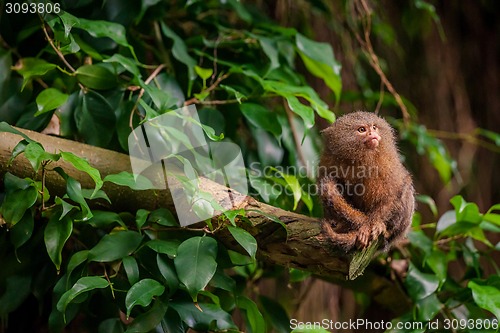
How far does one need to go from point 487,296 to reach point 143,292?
4.85 feet

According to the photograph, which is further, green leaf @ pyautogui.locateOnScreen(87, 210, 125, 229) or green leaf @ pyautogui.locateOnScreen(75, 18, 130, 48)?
green leaf @ pyautogui.locateOnScreen(75, 18, 130, 48)

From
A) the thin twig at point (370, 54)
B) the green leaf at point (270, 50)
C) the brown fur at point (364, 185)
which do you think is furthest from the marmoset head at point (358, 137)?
the thin twig at point (370, 54)

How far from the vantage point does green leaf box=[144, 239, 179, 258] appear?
2312 mm

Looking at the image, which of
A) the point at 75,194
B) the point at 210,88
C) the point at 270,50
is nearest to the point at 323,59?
the point at 270,50

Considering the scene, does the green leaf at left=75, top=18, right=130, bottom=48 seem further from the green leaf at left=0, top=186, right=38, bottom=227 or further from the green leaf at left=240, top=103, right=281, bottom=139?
the green leaf at left=0, top=186, right=38, bottom=227

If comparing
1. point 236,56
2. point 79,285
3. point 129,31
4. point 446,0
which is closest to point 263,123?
point 236,56

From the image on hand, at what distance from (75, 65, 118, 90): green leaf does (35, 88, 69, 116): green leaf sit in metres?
0.14

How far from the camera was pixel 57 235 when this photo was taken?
2.27 meters

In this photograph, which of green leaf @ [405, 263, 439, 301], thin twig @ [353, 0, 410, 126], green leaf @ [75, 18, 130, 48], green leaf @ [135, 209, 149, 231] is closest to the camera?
green leaf @ [135, 209, 149, 231]

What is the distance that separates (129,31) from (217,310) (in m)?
1.57

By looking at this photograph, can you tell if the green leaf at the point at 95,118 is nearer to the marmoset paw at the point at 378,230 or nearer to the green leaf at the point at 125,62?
the green leaf at the point at 125,62

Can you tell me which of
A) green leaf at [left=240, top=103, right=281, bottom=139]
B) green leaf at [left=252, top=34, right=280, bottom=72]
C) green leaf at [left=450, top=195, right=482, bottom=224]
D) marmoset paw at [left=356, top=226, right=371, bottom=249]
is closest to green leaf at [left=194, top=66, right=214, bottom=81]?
green leaf at [left=240, top=103, right=281, bottom=139]

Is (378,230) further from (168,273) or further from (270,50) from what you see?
(270,50)

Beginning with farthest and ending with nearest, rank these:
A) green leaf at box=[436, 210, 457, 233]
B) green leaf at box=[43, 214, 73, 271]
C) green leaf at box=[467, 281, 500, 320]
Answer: green leaf at box=[436, 210, 457, 233], green leaf at box=[467, 281, 500, 320], green leaf at box=[43, 214, 73, 271]
